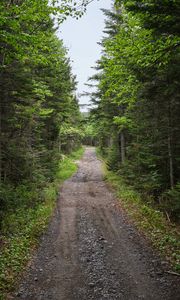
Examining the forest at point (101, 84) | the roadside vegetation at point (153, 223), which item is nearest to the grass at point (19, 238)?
the forest at point (101, 84)

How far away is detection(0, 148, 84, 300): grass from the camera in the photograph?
7404 mm

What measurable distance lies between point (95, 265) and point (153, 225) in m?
3.99

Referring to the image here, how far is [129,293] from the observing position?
6523mm

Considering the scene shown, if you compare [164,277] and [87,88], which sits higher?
[87,88]

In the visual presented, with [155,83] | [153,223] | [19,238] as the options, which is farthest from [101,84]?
[19,238]

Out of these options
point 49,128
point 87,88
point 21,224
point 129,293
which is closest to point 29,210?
point 21,224

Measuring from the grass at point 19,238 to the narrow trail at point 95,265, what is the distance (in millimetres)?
314

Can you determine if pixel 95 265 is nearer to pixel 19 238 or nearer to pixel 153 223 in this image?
pixel 19 238

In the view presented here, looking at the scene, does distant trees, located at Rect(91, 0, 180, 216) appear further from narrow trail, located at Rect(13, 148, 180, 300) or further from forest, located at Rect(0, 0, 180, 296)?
narrow trail, located at Rect(13, 148, 180, 300)

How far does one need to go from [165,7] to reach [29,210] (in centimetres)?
1025

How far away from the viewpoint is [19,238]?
9.93 meters

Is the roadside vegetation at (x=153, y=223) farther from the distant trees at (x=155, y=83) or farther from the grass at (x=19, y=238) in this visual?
the grass at (x=19, y=238)

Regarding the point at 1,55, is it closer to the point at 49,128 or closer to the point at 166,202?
the point at 166,202

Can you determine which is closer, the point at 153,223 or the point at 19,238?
the point at 19,238
